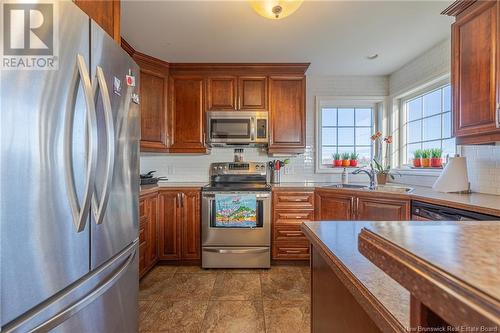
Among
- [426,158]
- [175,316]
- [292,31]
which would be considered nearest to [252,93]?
[292,31]

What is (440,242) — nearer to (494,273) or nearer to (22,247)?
(494,273)

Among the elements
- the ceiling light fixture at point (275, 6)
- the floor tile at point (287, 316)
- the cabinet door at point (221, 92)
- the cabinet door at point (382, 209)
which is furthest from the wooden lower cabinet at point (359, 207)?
the ceiling light fixture at point (275, 6)

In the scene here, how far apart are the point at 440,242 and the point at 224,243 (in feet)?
8.40

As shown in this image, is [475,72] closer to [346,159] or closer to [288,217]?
[346,159]

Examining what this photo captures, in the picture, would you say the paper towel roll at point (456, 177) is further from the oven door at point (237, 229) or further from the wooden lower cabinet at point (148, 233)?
the wooden lower cabinet at point (148, 233)

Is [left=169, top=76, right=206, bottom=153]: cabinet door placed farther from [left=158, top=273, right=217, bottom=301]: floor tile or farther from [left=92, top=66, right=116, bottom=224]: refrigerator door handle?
[left=92, top=66, right=116, bottom=224]: refrigerator door handle

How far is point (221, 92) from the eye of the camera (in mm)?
3107

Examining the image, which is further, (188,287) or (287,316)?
(188,287)

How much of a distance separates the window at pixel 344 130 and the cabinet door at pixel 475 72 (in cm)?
170

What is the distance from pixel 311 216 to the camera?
2.82 m

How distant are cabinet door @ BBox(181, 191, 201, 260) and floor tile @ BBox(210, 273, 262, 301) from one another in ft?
1.39

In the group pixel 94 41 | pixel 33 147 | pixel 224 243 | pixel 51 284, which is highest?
pixel 94 41

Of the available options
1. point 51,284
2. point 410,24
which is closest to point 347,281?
point 51,284

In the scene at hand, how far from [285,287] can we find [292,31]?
237cm
